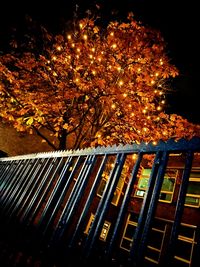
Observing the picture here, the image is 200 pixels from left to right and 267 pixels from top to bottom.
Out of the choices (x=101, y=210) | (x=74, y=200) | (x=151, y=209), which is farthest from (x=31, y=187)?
(x=151, y=209)

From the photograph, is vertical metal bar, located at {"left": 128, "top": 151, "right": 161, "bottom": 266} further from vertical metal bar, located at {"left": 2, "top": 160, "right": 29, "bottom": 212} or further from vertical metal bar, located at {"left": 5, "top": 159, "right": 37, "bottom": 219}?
vertical metal bar, located at {"left": 2, "top": 160, "right": 29, "bottom": 212}

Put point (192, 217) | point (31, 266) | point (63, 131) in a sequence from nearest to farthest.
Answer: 1. point (31, 266)
2. point (63, 131)
3. point (192, 217)

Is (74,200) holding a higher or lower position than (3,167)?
lower

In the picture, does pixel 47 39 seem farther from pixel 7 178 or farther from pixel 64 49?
pixel 7 178

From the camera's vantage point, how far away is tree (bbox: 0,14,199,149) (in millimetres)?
10305

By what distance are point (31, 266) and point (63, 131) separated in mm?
8100

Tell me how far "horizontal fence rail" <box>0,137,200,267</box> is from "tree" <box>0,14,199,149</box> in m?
5.99

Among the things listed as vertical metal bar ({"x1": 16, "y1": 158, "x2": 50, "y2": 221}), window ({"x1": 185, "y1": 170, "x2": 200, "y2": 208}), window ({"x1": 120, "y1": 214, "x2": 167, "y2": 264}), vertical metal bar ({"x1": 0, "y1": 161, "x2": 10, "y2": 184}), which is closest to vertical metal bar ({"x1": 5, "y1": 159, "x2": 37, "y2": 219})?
vertical metal bar ({"x1": 16, "y1": 158, "x2": 50, "y2": 221})

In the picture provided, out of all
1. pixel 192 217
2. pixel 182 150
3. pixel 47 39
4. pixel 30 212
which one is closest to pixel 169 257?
pixel 182 150

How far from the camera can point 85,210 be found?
273 cm

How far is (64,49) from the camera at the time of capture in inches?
417

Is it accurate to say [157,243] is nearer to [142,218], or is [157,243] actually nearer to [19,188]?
[19,188]

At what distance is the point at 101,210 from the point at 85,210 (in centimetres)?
27

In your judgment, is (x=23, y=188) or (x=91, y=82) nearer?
(x=23, y=188)
